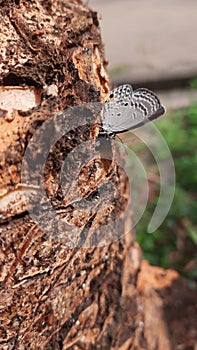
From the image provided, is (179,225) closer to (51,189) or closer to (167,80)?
(167,80)

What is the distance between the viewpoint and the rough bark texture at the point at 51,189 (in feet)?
2.60

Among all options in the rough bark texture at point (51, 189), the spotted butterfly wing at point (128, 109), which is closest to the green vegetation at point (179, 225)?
the rough bark texture at point (51, 189)

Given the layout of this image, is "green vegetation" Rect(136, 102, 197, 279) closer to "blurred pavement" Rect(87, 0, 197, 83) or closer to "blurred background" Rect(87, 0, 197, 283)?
"blurred background" Rect(87, 0, 197, 283)

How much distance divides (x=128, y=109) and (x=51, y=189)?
21 cm

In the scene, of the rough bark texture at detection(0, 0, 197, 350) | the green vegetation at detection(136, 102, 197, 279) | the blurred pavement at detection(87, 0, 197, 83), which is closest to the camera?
the rough bark texture at detection(0, 0, 197, 350)

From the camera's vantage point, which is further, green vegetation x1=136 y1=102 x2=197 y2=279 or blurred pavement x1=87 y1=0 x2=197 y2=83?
Answer: blurred pavement x1=87 y1=0 x2=197 y2=83

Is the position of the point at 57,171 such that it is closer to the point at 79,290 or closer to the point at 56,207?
the point at 56,207

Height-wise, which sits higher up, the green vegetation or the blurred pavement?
the blurred pavement

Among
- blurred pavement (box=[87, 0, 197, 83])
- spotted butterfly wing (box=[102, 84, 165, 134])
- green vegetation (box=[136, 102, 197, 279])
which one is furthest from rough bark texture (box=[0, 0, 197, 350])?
blurred pavement (box=[87, 0, 197, 83])

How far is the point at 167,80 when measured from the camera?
305cm

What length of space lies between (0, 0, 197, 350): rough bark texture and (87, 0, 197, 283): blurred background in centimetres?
93

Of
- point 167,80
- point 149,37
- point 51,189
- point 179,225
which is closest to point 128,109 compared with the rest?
point 51,189

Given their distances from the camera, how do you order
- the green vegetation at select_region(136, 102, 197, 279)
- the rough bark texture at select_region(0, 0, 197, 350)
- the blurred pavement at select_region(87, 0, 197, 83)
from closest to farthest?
the rough bark texture at select_region(0, 0, 197, 350) → the green vegetation at select_region(136, 102, 197, 279) → the blurred pavement at select_region(87, 0, 197, 83)

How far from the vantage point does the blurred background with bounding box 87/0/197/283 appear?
2.07 metres
